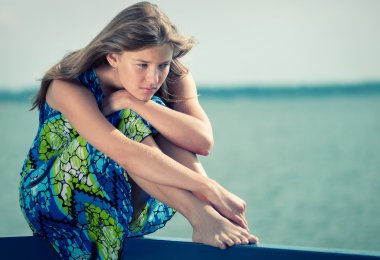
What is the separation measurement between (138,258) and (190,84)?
0.60m

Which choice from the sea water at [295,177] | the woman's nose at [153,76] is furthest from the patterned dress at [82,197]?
the sea water at [295,177]

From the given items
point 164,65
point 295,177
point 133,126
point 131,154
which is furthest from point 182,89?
point 295,177

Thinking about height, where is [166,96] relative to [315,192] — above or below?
→ above

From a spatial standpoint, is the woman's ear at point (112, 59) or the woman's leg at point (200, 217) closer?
the woman's leg at point (200, 217)

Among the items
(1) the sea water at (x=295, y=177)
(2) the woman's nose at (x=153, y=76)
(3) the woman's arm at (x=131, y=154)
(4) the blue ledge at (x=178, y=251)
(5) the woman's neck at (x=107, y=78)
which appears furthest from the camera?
(1) the sea water at (x=295, y=177)

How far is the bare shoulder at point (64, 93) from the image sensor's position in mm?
1988

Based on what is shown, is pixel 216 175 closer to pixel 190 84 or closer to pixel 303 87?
pixel 190 84

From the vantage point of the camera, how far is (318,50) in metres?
34.3

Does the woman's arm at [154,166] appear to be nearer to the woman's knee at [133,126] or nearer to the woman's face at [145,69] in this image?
the woman's knee at [133,126]

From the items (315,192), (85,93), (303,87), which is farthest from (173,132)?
(303,87)

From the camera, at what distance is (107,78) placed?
2115mm

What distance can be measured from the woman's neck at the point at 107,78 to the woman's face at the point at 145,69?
Result: 10 cm

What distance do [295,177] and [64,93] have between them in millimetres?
11501

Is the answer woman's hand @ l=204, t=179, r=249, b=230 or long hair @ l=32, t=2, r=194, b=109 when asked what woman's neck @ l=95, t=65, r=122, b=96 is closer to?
long hair @ l=32, t=2, r=194, b=109
